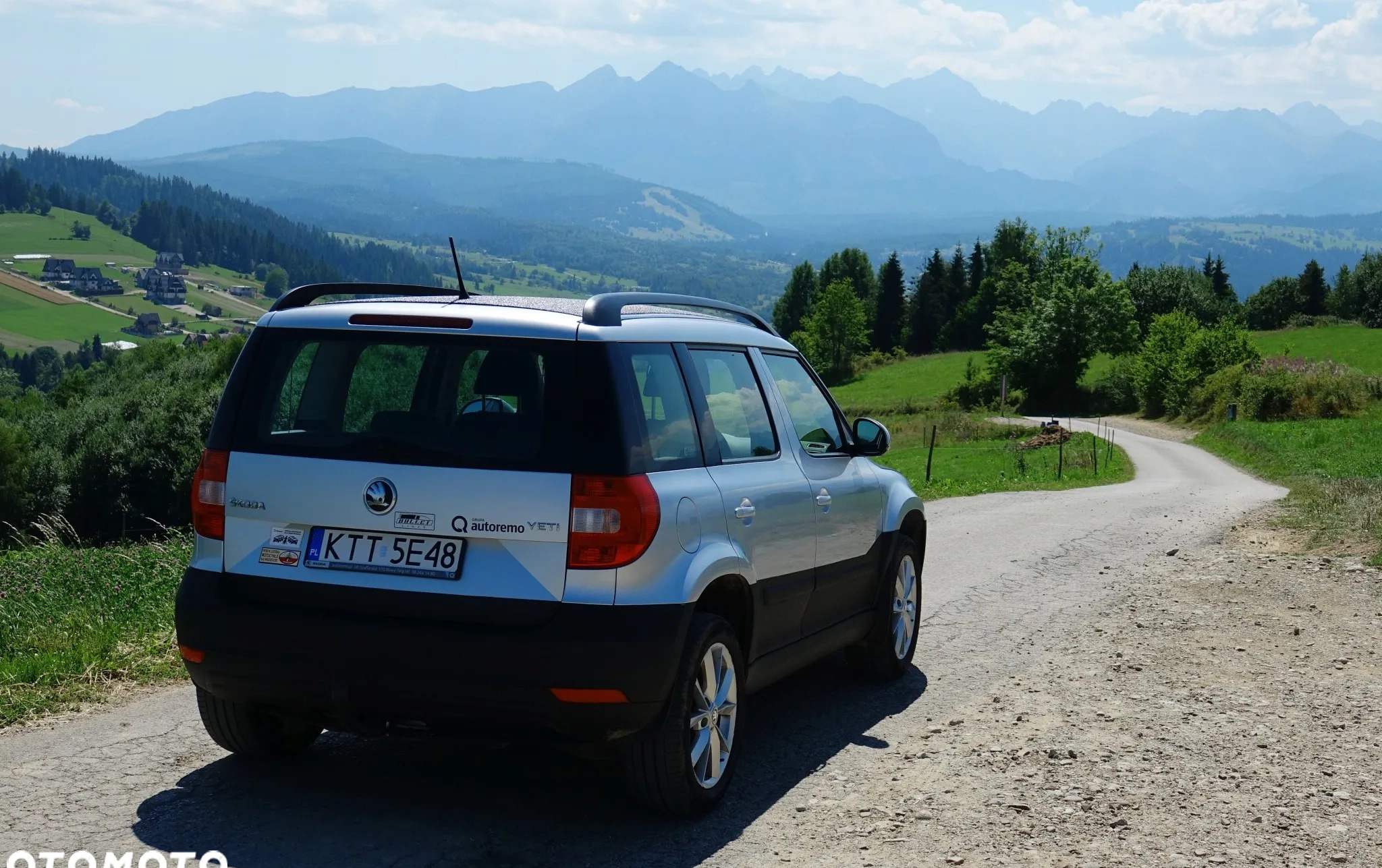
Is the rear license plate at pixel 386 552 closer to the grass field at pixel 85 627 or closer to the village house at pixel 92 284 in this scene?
the grass field at pixel 85 627

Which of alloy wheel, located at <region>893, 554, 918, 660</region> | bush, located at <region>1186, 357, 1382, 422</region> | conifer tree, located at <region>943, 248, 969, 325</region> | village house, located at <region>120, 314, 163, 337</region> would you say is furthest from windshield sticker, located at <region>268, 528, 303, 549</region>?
village house, located at <region>120, 314, 163, 337</region>

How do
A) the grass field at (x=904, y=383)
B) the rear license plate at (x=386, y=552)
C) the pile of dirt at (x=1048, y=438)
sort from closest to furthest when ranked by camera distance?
the rear license plate at (x=386, y=552), the pile of dirt at (x=1048, y=438), the grass field at (x=904, y=383)

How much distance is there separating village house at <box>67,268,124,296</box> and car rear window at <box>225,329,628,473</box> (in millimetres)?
196491

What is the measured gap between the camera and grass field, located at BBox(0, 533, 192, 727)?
6.64 m

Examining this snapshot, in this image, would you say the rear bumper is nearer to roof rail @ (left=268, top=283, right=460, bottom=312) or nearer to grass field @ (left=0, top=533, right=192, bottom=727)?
roof rail @ (left=268, top=283, right=460, bottom=312)

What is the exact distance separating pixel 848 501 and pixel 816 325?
109 meters

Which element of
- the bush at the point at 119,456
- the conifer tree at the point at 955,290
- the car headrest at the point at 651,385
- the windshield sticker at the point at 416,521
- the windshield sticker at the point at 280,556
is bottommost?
the bush at the point at 119,456

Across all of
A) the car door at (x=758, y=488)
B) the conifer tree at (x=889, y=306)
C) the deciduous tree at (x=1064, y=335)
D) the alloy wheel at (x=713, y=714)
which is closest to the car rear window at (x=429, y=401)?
the car door at (x=758, y=488)

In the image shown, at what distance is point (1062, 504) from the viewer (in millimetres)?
20484

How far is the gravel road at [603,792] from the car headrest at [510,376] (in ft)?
5.49

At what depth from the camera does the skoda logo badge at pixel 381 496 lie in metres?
4.64

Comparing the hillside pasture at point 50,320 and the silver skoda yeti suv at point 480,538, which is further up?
the silver skoda yeti suv at point 480,538

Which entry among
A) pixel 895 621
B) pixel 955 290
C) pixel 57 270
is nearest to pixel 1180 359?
pixel 955 290

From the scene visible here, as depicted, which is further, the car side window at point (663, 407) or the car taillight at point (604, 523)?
the car side window at point (663, 407)
